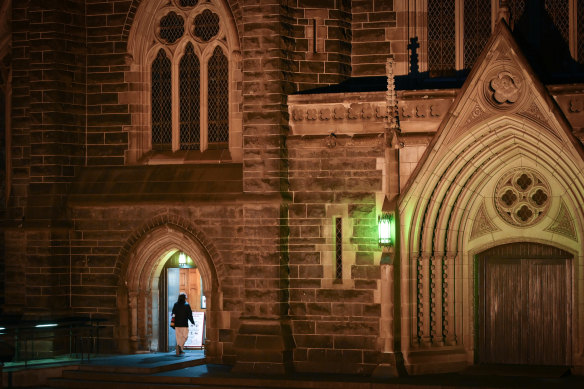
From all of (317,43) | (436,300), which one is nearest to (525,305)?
(436,300)

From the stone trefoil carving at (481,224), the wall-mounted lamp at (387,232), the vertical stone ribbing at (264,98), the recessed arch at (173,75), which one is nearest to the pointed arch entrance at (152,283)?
the recessed arch at (173,75)

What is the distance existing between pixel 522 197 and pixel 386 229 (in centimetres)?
279

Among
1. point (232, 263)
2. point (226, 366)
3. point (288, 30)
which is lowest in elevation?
point (226, 366)

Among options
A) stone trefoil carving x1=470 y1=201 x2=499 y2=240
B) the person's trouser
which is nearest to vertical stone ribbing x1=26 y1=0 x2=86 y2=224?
the person's trouser

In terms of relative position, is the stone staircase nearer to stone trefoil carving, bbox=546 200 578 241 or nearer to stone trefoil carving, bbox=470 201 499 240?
stone trefoil carving, bbox=470 201 499 240

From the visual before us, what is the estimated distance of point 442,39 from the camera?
24969 mm

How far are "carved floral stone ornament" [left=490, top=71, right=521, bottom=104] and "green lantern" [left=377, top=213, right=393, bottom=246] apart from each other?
122 inches

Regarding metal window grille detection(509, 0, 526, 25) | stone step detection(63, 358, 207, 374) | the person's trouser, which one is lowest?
stone step detection(63, 358, 207, 374)

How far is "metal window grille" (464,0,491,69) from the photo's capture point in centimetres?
2470

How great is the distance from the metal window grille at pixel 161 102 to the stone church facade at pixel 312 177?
5cm

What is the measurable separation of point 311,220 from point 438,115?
Answer: 3382mm

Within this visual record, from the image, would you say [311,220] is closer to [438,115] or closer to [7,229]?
[438,115]

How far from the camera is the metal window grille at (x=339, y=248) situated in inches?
932

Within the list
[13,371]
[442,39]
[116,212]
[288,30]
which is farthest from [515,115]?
[13,371]
